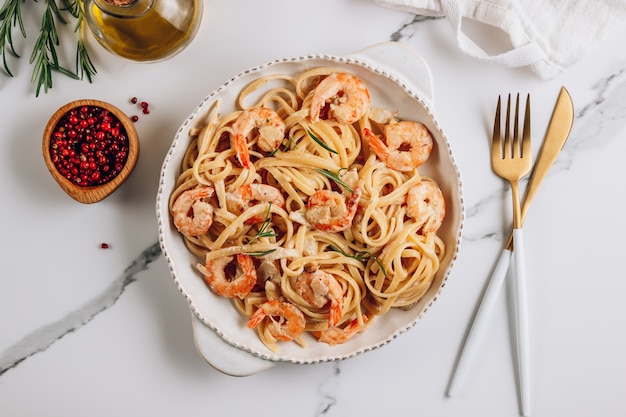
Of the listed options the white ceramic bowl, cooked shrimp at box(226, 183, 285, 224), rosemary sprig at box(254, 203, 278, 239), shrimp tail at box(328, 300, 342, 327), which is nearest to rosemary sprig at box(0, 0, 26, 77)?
the white ceramic bowl

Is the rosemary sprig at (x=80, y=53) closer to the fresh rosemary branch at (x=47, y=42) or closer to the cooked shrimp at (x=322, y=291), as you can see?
the fresh rosemary branch at (x=47, y=42)

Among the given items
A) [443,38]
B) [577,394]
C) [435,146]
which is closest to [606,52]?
[443,38]

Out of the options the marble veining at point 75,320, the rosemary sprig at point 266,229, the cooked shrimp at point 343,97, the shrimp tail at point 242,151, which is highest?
the cooked shrimp at point 343,97

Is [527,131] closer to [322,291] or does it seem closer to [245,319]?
[322,291]

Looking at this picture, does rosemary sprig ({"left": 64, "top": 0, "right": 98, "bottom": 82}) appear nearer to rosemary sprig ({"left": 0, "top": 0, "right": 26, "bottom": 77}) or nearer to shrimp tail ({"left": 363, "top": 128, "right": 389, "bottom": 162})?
rosemary sprig ({"left": 0, "top": 0, "right": 26, "bottom": 77})

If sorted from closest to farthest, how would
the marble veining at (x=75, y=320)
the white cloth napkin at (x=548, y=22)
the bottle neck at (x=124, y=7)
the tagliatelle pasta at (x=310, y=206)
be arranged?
1. the bottle neck at (x=124, y=7)
2. the tagliatelle pasta at (x=310, y=206)
3. the white cloth napkin at (x=548, y=22)
4. the marble veining at (x=75, y=320)

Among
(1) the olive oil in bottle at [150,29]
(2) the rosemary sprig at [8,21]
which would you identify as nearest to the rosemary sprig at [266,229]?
(1) the olive oil in bottle at [150,29]
